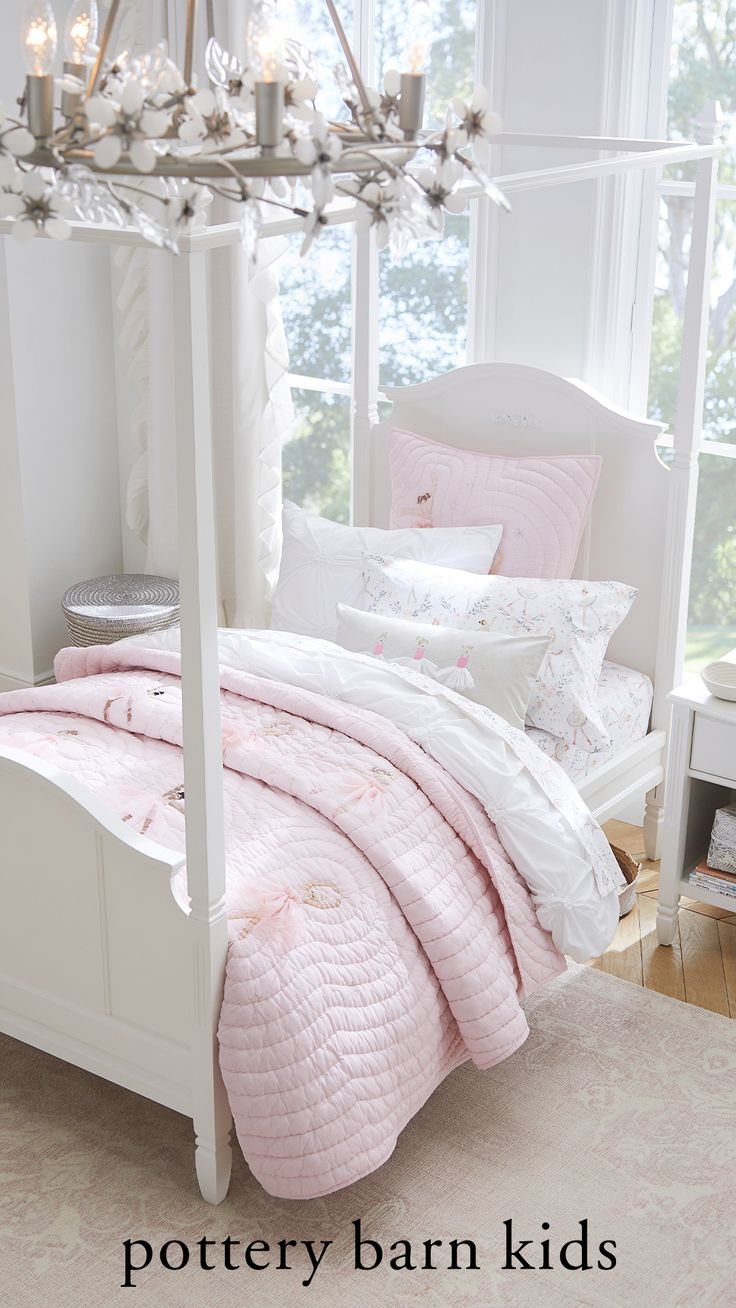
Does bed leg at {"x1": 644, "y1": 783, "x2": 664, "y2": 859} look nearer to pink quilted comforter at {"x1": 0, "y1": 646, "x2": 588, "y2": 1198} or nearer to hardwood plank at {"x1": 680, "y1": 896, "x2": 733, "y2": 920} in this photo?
hardwood plank at {"x1": 680, "y1": 896, "x2": 733, "y2": 920}

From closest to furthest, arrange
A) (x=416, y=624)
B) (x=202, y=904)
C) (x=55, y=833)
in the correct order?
(x=202, y=904) < (x=55, y=833) < (x=416, y=624)

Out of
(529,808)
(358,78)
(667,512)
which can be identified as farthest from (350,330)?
(358,78)

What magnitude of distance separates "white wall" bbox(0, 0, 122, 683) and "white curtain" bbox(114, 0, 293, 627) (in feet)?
0.30

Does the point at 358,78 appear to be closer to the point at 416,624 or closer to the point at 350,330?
the point at 416,624

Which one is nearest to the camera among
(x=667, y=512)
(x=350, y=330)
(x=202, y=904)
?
(x=202, y=904)

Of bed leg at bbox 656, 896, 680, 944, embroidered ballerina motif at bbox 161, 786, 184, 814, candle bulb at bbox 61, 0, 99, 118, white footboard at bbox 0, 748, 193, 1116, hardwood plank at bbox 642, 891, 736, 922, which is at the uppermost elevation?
candle bulb at bbox 61, 0, 99, 118

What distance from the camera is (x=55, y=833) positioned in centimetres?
224

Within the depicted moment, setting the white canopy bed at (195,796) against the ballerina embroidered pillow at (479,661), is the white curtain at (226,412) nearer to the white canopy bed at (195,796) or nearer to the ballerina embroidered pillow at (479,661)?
the white canopy bed at (195,796)

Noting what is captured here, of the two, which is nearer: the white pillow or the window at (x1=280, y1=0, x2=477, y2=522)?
the white pillow

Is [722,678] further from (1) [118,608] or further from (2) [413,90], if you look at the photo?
(2) [413,90]

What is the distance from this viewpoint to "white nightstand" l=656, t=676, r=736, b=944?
2.78 meters

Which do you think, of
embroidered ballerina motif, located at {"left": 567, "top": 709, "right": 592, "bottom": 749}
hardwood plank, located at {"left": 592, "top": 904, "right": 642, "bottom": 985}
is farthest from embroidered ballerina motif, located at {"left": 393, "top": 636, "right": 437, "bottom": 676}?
hardwood plank, located at {"left": 592, "top": 904, "right": 642, "bottom": 985}

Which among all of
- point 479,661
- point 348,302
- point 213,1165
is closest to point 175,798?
point 213,1165

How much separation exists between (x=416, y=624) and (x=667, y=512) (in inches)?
26.9
